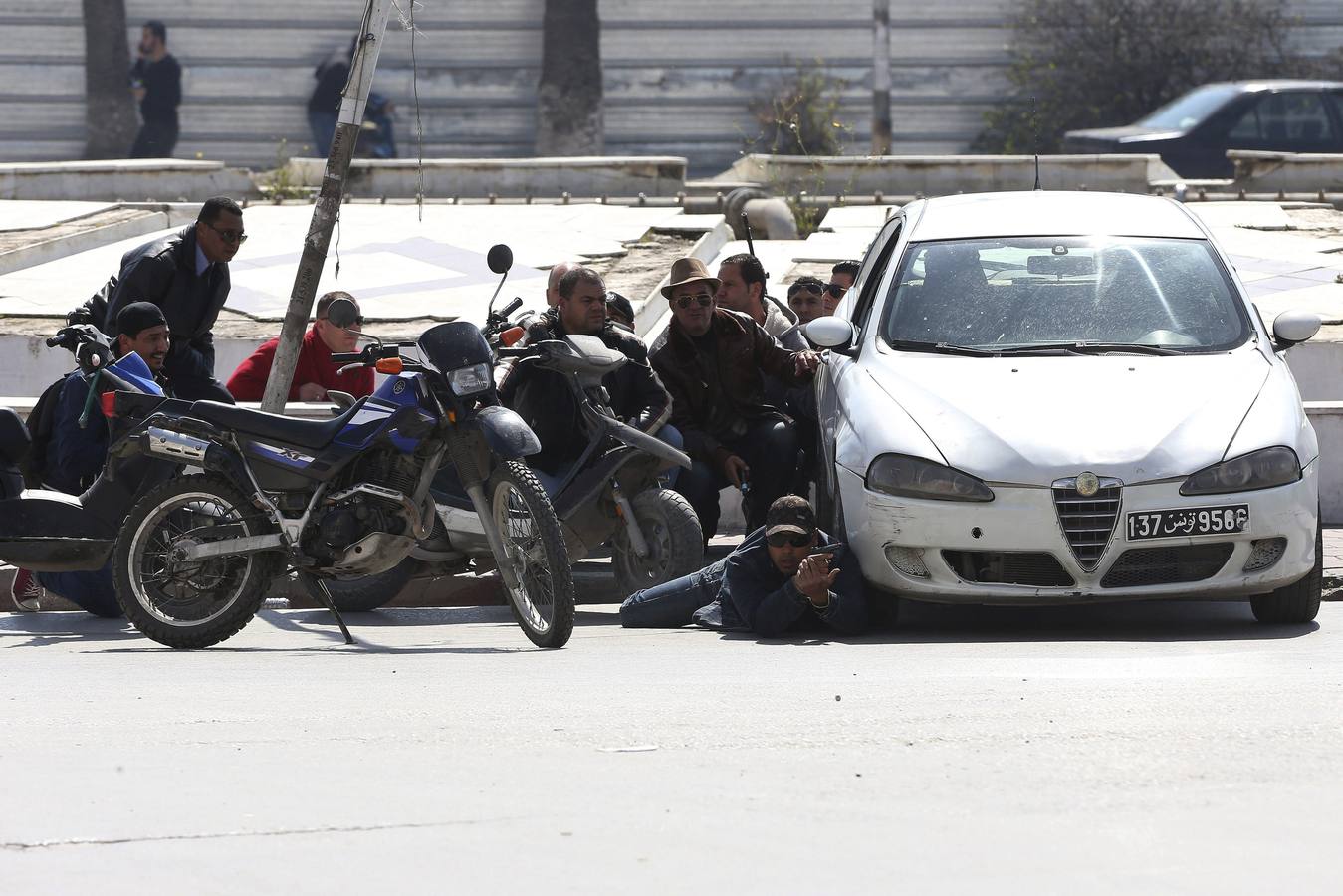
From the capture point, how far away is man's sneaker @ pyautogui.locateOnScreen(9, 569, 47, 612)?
8266 mm

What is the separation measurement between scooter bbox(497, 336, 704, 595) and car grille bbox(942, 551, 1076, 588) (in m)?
1.38

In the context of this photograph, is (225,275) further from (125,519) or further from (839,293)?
(839,293)

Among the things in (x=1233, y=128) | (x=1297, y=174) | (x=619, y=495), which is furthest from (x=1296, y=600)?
(x=1233, y=128)

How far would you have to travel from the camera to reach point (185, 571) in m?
6.73

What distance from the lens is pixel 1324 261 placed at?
14172 millimetres

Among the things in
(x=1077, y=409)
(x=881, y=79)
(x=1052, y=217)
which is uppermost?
(x=881, y=79)

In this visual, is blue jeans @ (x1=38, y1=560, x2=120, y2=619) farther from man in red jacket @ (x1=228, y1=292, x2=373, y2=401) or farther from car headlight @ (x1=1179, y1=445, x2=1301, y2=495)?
car headlight @ (x1=1179, y1=445, x2=1301, y2=495)

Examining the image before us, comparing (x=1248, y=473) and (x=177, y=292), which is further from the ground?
(x=177, y=292)

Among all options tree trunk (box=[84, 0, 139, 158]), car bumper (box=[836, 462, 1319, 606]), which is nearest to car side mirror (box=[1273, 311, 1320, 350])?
car bumper (box=[836, 462, 1319, 606])

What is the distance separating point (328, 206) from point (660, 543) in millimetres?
2747

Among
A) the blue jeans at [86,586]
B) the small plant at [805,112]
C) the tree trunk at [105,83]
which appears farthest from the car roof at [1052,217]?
the tree trunk at [105,83]

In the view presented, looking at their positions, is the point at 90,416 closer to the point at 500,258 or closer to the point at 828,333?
the point at 500,258

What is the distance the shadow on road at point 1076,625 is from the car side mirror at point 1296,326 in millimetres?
1051

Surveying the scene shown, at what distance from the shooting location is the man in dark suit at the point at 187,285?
8367 millimetres
